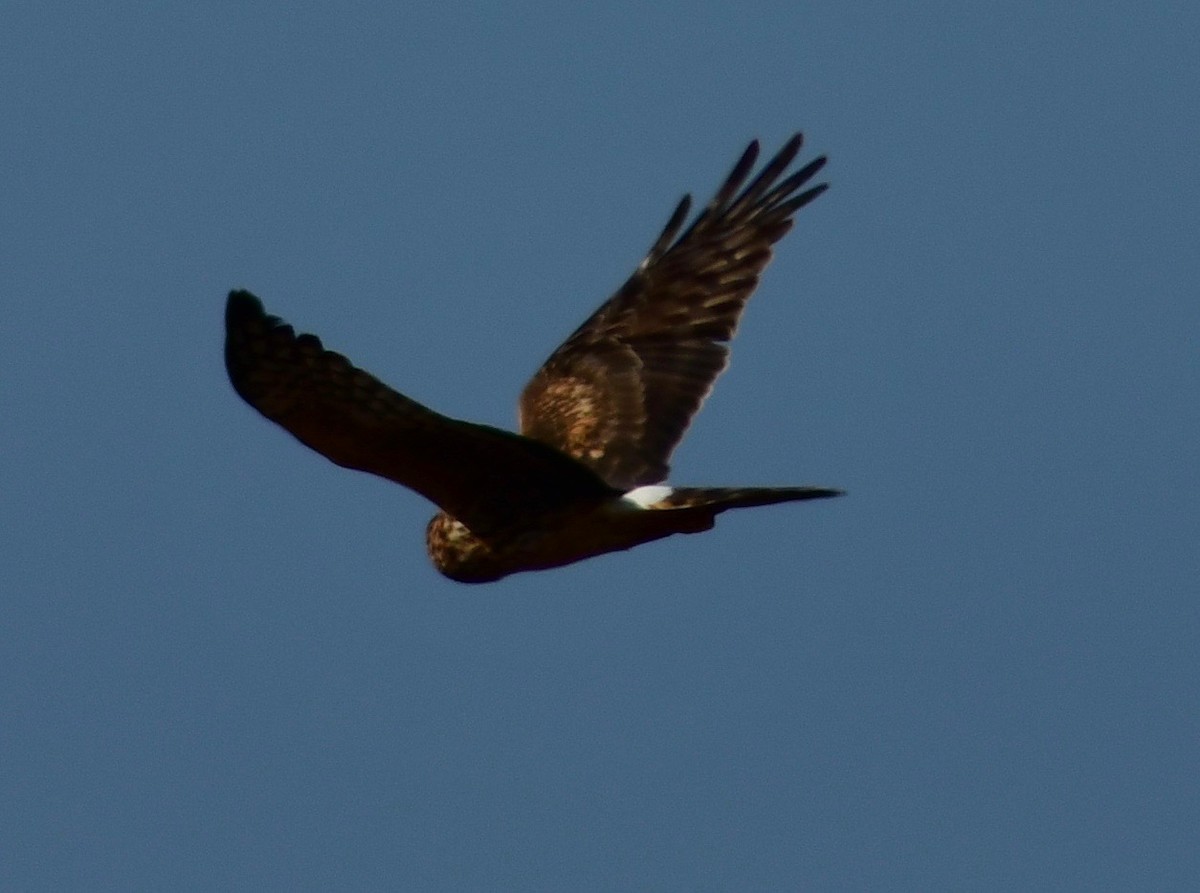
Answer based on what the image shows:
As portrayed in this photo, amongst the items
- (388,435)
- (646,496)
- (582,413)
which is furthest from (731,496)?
(582,413)

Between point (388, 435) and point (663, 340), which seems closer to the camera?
point (388, 435)

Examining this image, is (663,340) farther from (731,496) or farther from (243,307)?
(243,307)

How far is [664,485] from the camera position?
1095 cm

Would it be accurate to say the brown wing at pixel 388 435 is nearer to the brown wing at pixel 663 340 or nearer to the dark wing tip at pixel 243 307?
the dark wing tip at pixel 243 307

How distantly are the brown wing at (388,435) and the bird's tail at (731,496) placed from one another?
299 millimetres

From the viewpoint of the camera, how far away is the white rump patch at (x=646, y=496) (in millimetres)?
10297

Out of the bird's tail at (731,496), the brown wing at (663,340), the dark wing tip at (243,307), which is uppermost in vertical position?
the brown wing at (663,340)

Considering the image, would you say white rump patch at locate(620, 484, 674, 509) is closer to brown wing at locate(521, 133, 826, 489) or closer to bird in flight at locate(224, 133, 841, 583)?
bird in flight at locate(224, 133, 841, 583)

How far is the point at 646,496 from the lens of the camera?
10.4 metres

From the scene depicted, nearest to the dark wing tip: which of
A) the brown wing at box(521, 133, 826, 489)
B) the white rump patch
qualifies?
the white rump patch

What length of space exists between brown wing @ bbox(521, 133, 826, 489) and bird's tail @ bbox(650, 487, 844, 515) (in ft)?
3.32

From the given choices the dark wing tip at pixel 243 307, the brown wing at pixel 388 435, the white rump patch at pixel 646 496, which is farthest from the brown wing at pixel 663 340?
the dark wing tip at pixel 243 307

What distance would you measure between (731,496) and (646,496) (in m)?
0.59

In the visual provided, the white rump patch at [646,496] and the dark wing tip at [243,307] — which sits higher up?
the dark wing tip at [243,307]
